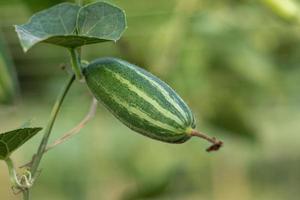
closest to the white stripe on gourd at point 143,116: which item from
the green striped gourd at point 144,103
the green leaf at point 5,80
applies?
the green striped gourd at point 144,103

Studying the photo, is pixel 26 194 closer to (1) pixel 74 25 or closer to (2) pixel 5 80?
(1) pixel 74 25

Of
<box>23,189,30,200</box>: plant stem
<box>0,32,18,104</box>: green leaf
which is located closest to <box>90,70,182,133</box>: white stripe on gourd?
<box>23,189,30,200</box>: plant stem

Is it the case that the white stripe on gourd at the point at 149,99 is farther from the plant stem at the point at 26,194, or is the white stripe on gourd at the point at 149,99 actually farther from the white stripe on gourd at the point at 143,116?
the plant stem at the point at 26,194

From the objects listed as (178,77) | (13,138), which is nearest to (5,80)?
(13,138)

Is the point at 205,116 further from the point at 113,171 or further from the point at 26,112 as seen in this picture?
the point at 26,112

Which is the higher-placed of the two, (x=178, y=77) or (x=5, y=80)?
(x=178, y=77)

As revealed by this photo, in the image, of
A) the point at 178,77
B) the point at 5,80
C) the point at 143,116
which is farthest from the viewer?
the point at 178,77
